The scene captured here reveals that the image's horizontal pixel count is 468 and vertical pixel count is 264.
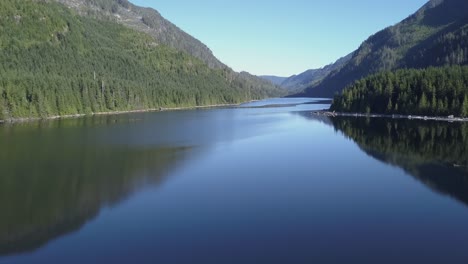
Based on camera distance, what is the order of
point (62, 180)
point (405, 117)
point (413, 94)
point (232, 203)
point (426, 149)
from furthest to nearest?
1. point (413, 94)
2. point (405, 117)
3. point (426, 149)
4. point (62, 180)
5. point (232, 203)

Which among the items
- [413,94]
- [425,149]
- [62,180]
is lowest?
[425,149]

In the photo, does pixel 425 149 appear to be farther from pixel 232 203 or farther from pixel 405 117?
pixel 405 117

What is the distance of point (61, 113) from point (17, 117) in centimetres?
2065

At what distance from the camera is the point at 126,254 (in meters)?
28.4

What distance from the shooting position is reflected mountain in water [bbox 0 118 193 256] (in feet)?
112

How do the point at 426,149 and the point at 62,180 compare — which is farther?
the point at 426,149

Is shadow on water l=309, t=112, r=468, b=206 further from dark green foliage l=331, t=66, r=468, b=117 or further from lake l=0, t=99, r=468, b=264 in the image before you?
dark green foliage l=331, t=66, r=468, b=117

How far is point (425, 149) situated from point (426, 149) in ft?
0.46

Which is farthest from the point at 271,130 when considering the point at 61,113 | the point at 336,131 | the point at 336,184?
the point at 61,113

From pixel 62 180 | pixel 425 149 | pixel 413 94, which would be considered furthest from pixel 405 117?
pixel 62 180

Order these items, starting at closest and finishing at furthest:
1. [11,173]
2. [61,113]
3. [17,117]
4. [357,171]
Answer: [11,173] < [357,171] < [17,117] < [61,113]

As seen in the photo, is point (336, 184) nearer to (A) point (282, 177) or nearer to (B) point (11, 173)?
(A) point (282, 177)

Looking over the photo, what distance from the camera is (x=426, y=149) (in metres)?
70.4

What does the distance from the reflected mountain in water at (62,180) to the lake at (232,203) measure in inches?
6.0
